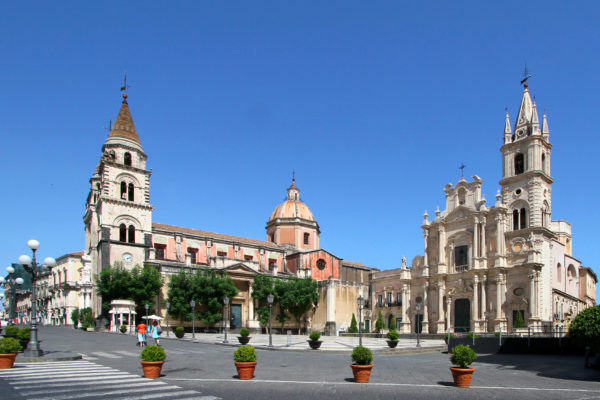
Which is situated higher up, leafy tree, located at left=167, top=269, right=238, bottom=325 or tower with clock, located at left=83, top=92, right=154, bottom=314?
tower with clock, located at left=83, top=92, right=154, bottom=314

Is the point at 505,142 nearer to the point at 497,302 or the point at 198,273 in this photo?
the point at 497,302

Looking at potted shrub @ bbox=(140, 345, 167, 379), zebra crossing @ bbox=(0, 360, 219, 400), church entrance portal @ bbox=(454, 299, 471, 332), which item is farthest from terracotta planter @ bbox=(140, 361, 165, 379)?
church entrance portal @ bbox=(454, 299, 471, 332)

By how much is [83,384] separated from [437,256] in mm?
42642

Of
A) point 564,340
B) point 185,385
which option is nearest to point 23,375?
point 185,385

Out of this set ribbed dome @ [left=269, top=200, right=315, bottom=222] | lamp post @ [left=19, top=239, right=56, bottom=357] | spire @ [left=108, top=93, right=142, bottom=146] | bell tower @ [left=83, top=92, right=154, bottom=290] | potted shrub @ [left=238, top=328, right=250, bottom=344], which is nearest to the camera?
lamp post @ [left=19, top=239, right=56, bottom=357]

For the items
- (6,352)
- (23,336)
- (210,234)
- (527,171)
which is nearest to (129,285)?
(210,234)

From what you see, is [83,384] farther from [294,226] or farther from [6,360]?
[294,226]

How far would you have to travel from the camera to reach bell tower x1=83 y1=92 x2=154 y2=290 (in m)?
50.0

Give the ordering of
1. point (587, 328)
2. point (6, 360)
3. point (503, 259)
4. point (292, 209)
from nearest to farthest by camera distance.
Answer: point (6, 360), point (587, 328), point (503, 259), point (292, 209)

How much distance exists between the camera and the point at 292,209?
7000 cm

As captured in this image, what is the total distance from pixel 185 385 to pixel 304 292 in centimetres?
4367

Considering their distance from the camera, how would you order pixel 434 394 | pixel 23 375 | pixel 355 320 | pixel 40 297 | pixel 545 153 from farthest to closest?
pixel 40 297 < pixel 355 320 < pixel 545 153 < pixel 23 375 < pixel 434 394

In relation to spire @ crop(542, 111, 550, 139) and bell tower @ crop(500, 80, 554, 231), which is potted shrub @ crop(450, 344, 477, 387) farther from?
spire @ crop(542, 111, 550, 139)

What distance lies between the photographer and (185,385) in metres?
13.5
